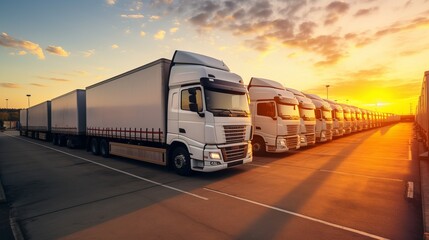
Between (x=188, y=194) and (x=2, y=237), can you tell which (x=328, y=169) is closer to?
(x=188, y=194)

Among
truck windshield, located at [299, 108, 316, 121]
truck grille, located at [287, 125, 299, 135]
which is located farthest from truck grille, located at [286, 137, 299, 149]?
truck windshield, located at [299, 108, 316, 121]

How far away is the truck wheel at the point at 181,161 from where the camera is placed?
855cm

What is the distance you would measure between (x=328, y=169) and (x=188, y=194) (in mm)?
6260

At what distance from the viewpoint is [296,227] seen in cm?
450

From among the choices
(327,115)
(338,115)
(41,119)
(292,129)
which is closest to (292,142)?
(292,129)

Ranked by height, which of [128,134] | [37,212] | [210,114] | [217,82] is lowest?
[37,212]

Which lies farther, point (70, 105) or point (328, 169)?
point (70, 105)

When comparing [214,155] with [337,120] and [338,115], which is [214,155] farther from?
[338,115]

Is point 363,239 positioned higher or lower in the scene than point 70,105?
lower

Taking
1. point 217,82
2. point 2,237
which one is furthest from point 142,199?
point 217,82

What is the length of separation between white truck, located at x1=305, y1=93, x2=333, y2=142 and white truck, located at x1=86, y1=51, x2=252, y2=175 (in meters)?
12.2

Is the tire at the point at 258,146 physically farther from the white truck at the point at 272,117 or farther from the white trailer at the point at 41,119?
the white trailer at the point at 41,119

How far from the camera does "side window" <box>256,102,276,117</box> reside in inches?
502

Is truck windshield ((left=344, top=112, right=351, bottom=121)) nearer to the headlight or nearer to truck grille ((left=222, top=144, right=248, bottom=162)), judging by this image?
truck grille ((left=222, top=144, right=248, bottom=162))
